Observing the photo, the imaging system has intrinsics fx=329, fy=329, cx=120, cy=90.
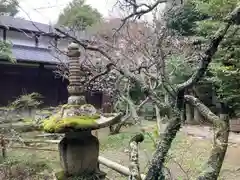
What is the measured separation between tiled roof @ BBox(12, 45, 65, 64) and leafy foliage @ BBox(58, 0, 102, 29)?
4.72m

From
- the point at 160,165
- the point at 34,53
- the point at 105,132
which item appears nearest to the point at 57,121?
the point at 160,165

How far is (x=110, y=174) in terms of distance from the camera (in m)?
7.14

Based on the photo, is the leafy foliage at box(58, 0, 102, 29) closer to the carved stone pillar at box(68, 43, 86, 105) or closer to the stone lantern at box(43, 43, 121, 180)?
the carved stone pillar at box(68, 43, 86, 105)

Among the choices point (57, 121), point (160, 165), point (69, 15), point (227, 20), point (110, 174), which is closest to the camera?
point (227, 20)

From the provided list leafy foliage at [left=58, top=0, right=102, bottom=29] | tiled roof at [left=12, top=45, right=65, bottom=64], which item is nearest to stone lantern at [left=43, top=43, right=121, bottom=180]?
tiled roof at [left=12, top=45, right=65, bottom=64]

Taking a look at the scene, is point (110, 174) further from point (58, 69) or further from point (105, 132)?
point (58, 69)

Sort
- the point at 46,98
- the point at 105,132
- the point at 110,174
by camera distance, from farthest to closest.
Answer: the point at 46,98, the point at 105,132, the point at 110,174

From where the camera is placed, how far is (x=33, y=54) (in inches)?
639

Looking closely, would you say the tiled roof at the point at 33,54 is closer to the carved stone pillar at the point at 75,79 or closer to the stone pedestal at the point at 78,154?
the carved stone pillar at the point at 75,79

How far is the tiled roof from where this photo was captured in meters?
15.1

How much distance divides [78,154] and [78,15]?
725 inches

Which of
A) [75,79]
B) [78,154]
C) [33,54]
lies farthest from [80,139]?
[33,54]

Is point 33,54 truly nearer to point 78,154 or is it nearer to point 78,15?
point 78,15

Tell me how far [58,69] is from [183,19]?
20.2 feet
